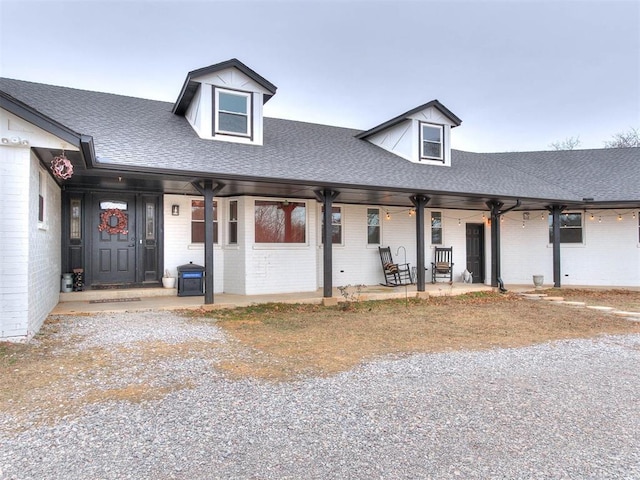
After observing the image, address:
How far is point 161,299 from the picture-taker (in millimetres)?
9016

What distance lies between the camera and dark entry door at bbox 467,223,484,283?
46.3ft

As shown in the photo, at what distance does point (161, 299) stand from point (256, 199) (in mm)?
3290

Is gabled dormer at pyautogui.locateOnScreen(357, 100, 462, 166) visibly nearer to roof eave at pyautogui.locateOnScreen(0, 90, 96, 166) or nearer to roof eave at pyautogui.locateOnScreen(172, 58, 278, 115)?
roof eave at pyautogui.locateOnScreen(172, 58, 278, 115)

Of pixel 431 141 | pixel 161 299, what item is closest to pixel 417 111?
pixel 431 141

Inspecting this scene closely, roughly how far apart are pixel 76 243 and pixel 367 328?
693 centimetres

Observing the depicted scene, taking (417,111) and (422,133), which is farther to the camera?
(422,133)

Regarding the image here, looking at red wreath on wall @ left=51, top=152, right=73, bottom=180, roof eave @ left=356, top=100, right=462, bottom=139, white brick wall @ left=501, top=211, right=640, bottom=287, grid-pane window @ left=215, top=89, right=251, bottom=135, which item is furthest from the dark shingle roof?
red wreath on wall @ left=51, top=152, right=73, bottom=180

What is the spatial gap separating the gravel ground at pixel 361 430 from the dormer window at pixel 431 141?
358 inches

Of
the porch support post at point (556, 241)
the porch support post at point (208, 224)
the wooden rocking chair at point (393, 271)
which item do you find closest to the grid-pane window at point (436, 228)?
the wooden rocking chair at point (393, 271)

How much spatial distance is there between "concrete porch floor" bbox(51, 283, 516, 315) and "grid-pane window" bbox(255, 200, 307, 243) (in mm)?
1484

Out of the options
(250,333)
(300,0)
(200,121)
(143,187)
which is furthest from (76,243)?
(300,0)

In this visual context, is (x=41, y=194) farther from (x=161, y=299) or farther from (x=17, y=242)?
(x=161, y=299)

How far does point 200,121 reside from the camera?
980 centimetres

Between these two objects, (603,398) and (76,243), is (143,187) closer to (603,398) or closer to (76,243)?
(76,243)
